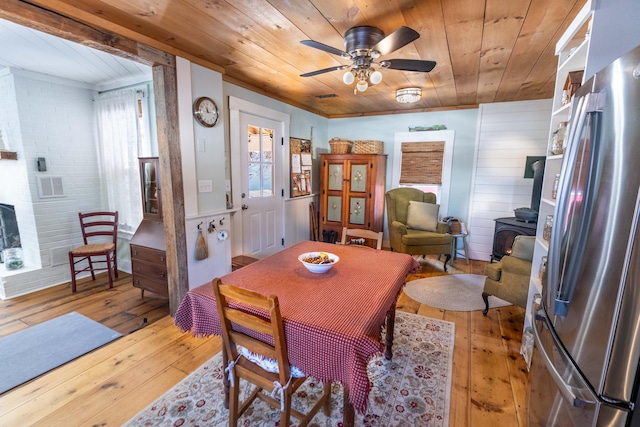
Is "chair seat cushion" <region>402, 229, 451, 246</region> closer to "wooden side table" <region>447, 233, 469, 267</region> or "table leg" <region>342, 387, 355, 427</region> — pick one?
"wooden side table" <region>447, 233, 469, 267</region>

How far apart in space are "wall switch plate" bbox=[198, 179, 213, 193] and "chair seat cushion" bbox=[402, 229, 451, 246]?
2.44 metres

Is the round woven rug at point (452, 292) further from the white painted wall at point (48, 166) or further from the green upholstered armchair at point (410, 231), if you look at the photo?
the white painted wall at point (48, 166)

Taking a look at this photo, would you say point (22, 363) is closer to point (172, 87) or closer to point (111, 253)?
point (111, 253)

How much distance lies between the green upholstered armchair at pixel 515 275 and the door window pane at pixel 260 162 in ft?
8.82

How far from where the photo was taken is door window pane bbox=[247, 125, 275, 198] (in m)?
3.52

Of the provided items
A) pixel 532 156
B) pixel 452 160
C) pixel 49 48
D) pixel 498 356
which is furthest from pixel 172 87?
pixel 532 156

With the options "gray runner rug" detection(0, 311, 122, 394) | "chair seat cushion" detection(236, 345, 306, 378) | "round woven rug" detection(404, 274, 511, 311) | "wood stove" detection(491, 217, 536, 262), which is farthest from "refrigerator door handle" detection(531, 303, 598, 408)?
"gray runner rug" detection(0, 311, 122, 394)

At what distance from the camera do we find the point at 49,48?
2398 millimetres

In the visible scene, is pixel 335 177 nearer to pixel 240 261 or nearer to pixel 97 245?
pixel 240 261

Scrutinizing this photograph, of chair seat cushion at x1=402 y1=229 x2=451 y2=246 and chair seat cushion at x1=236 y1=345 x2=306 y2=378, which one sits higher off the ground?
chair seat cushion at x1=402 y1=229 x2=451 y2=246

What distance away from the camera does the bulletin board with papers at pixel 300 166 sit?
426 centimetres

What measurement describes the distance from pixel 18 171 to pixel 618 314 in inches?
188

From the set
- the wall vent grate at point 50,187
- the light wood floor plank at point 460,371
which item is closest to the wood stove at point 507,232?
the light wood floor plank at point 460,371

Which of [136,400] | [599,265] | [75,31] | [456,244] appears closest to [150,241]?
[136,400]
